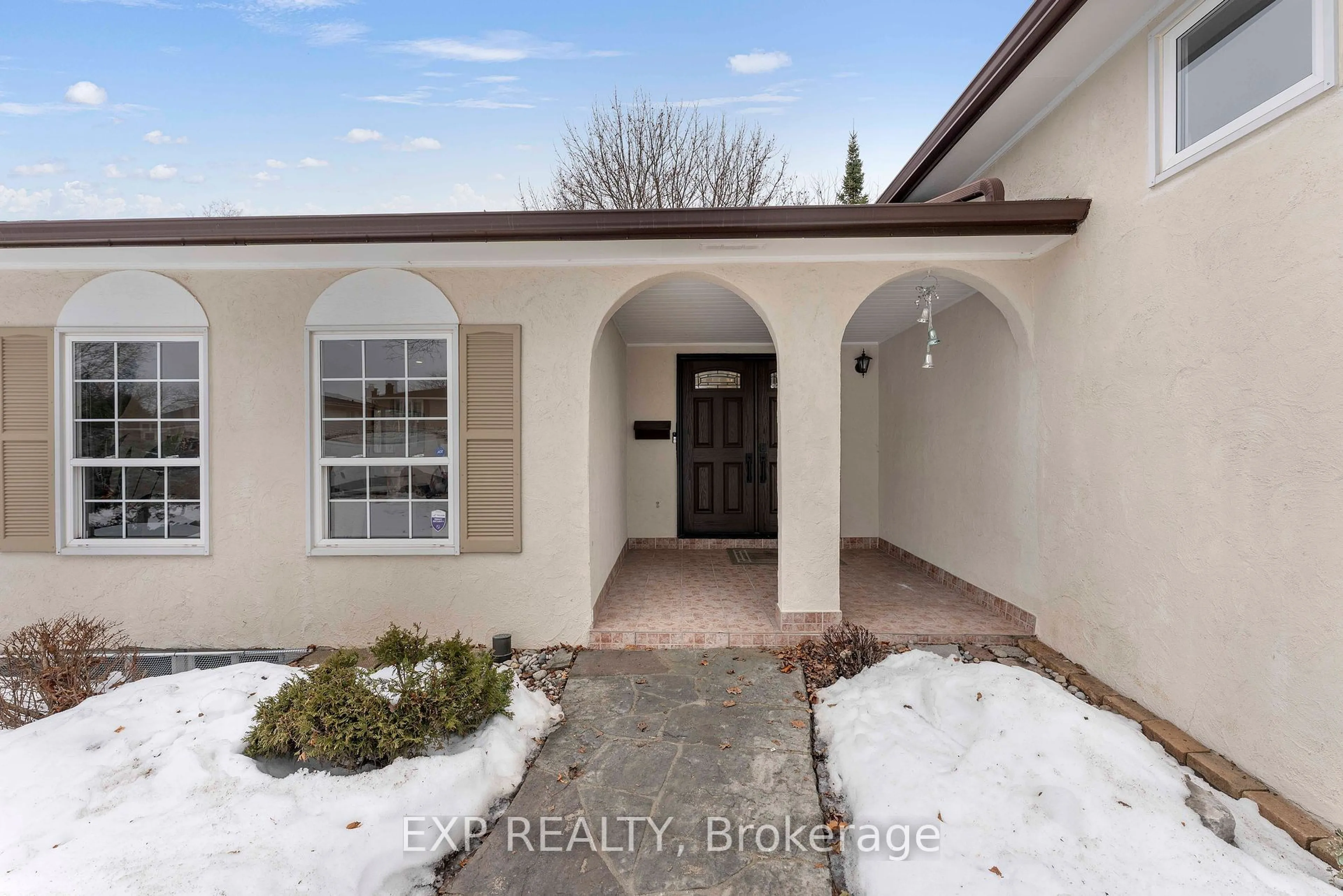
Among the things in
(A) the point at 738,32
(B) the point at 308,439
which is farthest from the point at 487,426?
(A) the point at 738,32

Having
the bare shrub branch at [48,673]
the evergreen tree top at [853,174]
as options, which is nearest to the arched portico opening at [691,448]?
the bare shrub branch at [48,673]

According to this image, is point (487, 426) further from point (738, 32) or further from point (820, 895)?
point (738, 32)

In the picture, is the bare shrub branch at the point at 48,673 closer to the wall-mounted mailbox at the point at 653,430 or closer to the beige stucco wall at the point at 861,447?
the wall-mounted mailbox at the point at 653,430

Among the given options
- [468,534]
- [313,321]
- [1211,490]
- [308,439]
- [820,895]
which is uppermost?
[313,321]

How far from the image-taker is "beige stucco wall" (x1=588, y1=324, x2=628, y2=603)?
4371 millimetres

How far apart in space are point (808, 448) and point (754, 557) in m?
3.05

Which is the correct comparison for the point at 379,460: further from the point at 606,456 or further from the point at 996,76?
the point at 996,76

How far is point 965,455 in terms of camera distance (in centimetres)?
517

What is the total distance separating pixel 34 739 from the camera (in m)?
2.69

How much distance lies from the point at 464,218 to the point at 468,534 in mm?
2348

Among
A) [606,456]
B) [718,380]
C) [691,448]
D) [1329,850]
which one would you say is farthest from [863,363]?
[1329,850]

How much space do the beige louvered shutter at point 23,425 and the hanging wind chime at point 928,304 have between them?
6759 millimetres

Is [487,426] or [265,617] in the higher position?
[487,426]

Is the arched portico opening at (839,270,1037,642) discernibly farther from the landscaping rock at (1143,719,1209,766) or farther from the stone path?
the stone path
